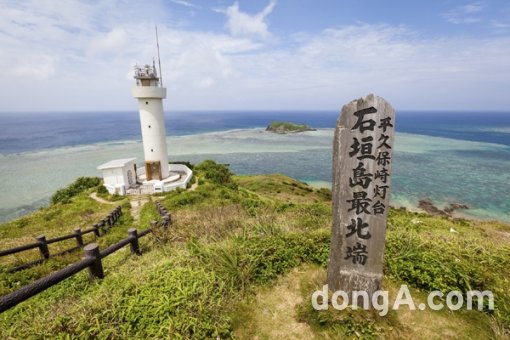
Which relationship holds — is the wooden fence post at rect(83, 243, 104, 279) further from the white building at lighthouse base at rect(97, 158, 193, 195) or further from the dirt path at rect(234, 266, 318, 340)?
the white building at lighthouse base at rect(97, 158, 193, 195)

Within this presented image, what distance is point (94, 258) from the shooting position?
433 centimetres

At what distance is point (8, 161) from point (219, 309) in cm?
6231

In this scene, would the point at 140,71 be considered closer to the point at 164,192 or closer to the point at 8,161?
the point at 164,192

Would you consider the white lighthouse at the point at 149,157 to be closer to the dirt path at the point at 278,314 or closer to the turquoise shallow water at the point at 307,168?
the turquoise shallow water at the point at 307,168

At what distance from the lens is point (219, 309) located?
3750 millimetres

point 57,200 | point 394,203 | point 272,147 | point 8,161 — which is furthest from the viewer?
point 272,147

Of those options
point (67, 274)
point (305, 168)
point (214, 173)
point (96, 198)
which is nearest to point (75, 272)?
point (67, 274)

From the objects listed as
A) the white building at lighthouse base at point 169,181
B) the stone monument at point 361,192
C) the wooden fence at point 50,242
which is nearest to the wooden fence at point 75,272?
the wooden fence at point 50,242

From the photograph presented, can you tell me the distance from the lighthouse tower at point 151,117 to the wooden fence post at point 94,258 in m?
16.6

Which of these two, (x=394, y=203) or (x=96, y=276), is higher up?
(x=96, y=276)

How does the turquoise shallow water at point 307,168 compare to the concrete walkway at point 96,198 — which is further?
the turquoise shallow water at point 307,168

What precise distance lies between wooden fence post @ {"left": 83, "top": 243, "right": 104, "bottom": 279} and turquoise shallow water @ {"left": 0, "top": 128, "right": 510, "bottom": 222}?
28.2 m

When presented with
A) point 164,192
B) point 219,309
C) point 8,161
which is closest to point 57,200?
point 164,192

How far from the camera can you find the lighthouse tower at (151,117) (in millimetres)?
19297
